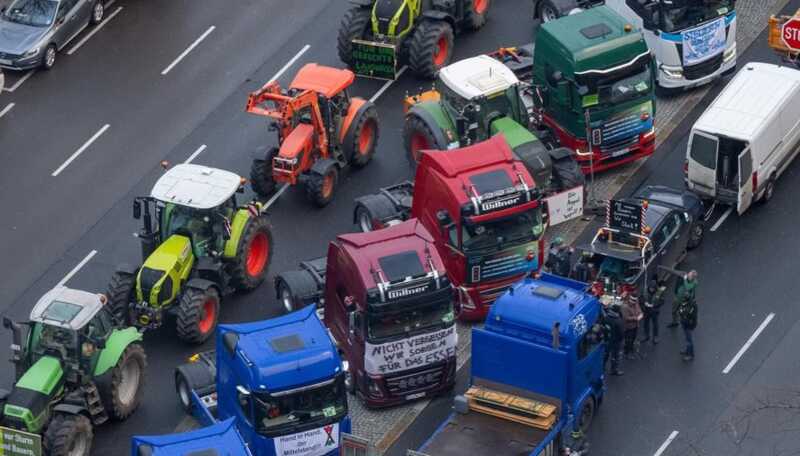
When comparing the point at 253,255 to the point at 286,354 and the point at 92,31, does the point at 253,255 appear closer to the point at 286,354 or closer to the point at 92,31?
the point at 286,354

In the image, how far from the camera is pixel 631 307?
45.9 meters

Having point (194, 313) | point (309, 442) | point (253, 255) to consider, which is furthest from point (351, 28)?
point (309, 442)

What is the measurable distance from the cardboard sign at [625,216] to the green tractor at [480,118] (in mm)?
2981

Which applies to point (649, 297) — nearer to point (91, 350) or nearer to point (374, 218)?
point (374, 218)

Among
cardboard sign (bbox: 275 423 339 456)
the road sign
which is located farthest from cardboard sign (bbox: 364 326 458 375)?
the road sign

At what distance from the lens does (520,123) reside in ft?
172

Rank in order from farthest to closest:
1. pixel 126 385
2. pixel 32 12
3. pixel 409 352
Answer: pixel 32 12 → pixel 126 385 → pixel 409 352

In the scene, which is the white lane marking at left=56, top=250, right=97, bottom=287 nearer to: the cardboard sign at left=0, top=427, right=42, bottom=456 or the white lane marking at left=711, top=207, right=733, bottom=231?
the cardboard sign at left=0, top=427, right=42, bottom=456

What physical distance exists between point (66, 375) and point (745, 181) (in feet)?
56.7

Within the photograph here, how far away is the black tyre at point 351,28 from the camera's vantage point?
5594 centimetres

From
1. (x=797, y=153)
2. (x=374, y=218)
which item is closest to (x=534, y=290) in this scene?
(x=374, y=218)

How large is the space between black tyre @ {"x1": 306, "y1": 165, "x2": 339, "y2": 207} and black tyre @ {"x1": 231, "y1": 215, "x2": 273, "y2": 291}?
2.76 m

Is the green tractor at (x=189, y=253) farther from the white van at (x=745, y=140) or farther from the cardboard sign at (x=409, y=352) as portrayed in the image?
the white van at (x=745, y=140)

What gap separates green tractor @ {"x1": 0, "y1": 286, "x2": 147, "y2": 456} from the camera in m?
42.9
